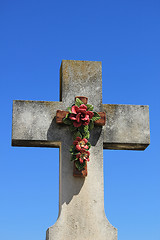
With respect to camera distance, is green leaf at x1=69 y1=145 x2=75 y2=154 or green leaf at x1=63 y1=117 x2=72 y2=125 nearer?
green leaf at x1=69 y1=145 x2=75 y2=154

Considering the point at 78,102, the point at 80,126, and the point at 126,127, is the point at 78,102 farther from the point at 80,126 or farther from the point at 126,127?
the point at 126,127

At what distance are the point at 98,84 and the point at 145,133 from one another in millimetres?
998

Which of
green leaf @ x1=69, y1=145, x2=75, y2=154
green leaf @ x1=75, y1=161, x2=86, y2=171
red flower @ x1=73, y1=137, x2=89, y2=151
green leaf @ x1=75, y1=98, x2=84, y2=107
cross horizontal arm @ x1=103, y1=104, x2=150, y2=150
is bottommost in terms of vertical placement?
green leaf @ x1=75, y1=161, x2=86, y2=171

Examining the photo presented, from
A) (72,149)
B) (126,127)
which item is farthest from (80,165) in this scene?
(126,127)

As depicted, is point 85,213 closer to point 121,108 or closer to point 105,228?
point 105,228

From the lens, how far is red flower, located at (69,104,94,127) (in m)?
6.61

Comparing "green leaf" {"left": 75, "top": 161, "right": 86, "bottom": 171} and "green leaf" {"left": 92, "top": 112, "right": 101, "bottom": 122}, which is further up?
"green leaf" {"left": 92, "top": 112, "right": 101, "bottom": 122}

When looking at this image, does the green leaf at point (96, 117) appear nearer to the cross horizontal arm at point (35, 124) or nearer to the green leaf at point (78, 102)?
the green leaf at point (78, 102)

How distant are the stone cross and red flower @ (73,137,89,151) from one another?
0.17 metres

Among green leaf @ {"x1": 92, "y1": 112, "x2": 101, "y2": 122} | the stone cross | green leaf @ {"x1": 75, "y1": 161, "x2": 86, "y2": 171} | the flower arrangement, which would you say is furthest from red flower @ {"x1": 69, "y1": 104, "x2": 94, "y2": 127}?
green leaf @ {"x1": 75, "y1": 161, "x2": 86, "y2": 171}

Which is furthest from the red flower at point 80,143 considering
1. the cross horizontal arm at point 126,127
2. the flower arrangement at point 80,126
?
the cross horizontal arm at point 126,127

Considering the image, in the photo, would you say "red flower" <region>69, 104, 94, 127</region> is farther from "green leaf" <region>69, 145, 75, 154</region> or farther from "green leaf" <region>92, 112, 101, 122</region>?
"green leaf" <region>69, 145, 75, 154</region>

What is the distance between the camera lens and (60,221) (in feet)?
20.7

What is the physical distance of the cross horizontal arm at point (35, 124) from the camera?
6695 mm
